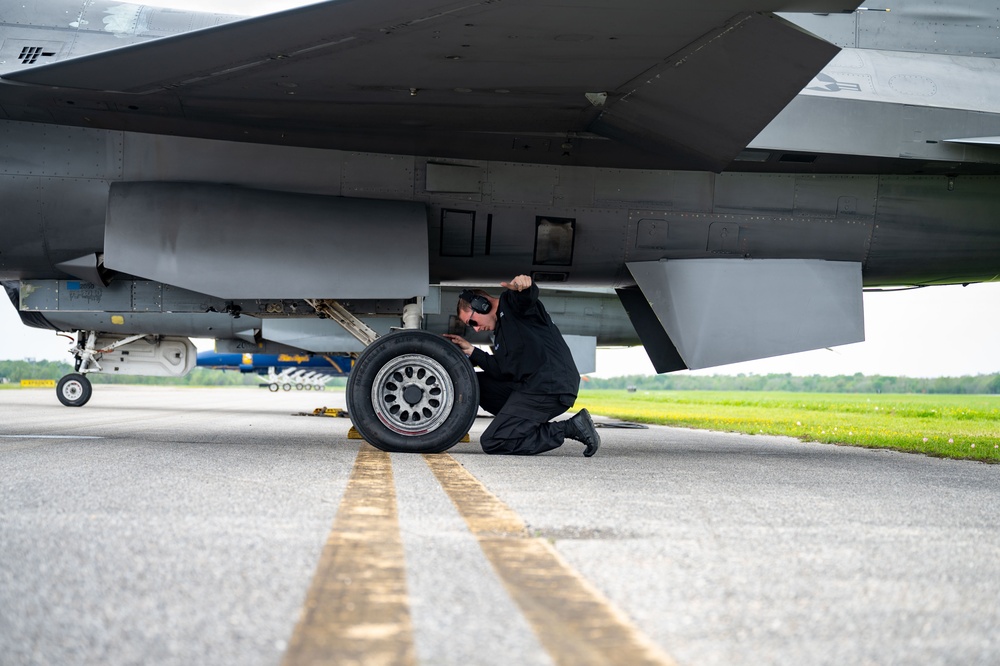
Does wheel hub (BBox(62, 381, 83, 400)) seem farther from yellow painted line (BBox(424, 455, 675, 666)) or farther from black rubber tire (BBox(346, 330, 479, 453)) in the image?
yellow painted line (BBox(424, 455, 675, 666))

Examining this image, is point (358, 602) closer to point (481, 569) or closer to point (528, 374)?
point (481, 569)

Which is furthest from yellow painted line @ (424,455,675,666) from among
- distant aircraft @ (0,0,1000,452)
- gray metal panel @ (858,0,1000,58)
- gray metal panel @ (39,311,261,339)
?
gray metal panel @ (39,311,261,339)

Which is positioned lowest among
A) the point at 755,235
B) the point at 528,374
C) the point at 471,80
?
the point at 528,374

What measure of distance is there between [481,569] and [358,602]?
0.47 meters

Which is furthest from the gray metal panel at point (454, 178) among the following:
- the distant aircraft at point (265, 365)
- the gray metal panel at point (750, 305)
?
the distant aircraft at point (265, 365)

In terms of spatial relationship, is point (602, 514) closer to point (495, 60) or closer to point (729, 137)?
point (495, 60)

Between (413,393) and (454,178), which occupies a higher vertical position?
(454,178)

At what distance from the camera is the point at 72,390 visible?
17312 mm

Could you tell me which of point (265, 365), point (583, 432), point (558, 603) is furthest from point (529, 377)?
point (265, 365)

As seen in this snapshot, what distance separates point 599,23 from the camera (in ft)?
16.4

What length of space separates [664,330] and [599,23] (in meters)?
3.21

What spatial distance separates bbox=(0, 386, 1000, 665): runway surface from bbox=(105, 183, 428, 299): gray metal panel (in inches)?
78.5

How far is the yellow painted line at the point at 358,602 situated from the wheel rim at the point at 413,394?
313 cm

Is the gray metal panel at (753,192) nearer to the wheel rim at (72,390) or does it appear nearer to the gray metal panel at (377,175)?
the gray metal panel at (377,175)
